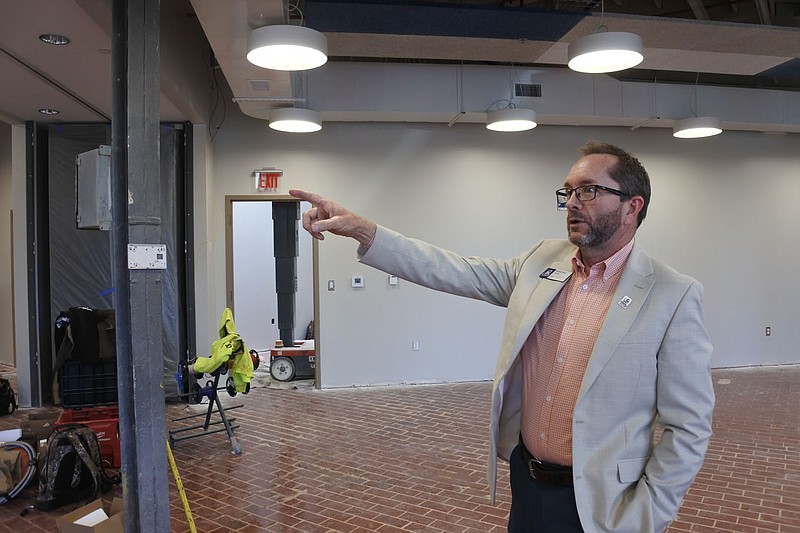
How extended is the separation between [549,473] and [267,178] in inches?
272

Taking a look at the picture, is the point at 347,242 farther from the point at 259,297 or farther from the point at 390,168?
the point at 259,297

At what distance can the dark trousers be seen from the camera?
1.72 meters

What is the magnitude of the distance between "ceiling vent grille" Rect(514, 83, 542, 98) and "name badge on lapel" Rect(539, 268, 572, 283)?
21.1 feet

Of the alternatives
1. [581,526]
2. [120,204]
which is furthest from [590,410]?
[120,204]

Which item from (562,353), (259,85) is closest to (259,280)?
(259,85)

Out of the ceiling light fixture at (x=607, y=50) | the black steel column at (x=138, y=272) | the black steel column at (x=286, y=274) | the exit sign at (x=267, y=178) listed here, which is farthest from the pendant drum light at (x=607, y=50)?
the black steel column at (x=286, y=274)

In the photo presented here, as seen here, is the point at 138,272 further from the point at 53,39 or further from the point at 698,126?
the point at 698,126

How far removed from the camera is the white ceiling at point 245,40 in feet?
14.4

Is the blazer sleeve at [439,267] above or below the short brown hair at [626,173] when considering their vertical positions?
below

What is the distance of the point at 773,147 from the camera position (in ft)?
31.5

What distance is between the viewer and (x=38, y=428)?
5.21 m

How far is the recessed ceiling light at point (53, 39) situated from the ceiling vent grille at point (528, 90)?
17.0 ft

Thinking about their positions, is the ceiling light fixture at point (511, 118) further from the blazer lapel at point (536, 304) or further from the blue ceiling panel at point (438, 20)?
the blazer lapel at point (536, 304)

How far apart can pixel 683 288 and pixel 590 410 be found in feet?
1.35
